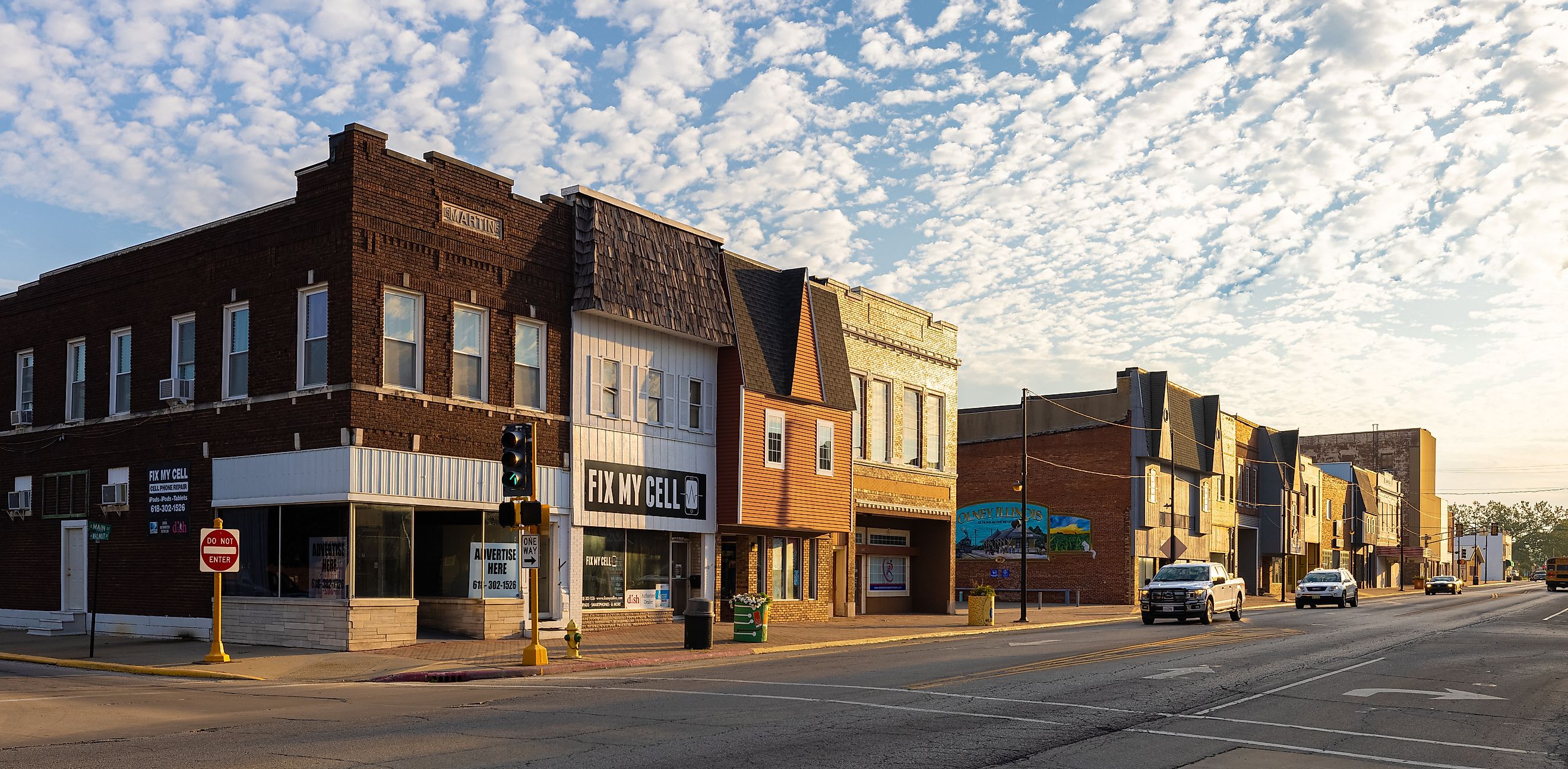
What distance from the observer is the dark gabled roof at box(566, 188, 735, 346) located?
29.3 metres

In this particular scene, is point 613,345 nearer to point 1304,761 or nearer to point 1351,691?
point 1351,691

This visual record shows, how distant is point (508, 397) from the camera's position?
27906 mm

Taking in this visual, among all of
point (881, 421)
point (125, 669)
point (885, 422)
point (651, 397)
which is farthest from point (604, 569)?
point (885, 422)

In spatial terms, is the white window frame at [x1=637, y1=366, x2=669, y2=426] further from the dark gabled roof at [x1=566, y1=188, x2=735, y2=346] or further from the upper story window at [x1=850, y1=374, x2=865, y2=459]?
the upper story window at [x1=850, y1=374, x2=865, y2=459]

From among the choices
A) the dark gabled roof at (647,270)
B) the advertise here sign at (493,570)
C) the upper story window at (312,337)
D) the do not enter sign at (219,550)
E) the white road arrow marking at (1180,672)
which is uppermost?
the dark gabled roof at (647,270)

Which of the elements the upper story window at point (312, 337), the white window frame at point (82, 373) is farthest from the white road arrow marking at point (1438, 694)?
the white window frame at point (82, 373)

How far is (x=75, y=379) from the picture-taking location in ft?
102

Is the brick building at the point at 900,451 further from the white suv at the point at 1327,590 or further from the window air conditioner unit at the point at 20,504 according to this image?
the window air conditioner unit at the point at 20,504

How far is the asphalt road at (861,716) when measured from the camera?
11.7m

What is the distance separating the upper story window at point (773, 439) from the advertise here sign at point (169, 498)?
14.2 m

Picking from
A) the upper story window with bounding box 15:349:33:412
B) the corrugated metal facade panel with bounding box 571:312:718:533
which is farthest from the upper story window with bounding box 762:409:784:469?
the upper story window with bounding box 15:349:33:412

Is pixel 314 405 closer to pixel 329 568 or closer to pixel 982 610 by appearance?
pixel 329 568

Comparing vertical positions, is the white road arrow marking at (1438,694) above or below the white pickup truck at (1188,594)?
above

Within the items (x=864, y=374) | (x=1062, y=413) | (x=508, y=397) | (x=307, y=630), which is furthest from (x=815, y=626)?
(x=1062, y=413)
